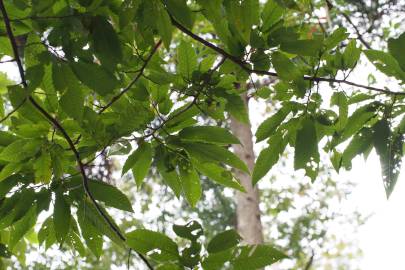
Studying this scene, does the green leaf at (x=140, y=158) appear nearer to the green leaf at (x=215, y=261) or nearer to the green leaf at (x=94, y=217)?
the green leaf at (x=94, y=217)

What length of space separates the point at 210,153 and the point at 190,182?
132mm

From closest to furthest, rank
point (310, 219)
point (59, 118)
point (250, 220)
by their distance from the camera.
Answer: point (59, 118) < point (250, 220) < point (310, 219)

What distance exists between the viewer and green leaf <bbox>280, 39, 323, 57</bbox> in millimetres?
961

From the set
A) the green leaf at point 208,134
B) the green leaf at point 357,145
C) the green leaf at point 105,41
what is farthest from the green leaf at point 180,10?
the green leaf at point 357,145

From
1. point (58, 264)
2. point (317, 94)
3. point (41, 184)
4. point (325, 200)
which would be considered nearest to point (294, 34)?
point (317, 94)

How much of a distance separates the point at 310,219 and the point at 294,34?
4.12 m

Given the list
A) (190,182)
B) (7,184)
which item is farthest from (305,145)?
(7,184)

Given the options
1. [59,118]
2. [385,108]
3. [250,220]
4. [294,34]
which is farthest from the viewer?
[250,220]

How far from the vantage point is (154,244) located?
2.97ft

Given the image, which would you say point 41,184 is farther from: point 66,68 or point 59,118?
point 66,68

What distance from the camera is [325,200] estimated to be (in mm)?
5438

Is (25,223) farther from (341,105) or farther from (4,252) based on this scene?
(341,105)

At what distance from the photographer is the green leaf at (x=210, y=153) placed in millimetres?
1132

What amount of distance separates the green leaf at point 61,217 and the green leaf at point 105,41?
1.37ft
